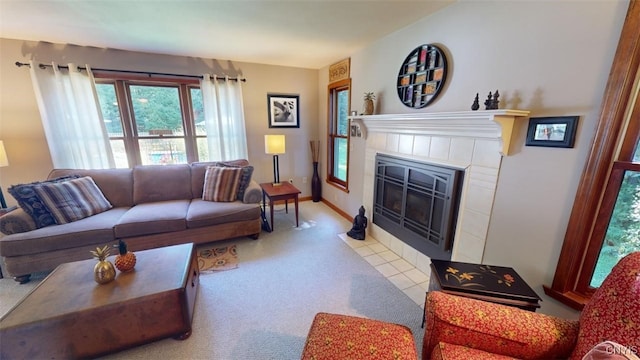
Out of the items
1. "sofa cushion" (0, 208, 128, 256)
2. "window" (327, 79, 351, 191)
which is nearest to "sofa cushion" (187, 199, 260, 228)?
"sofa cushion" (0, 208, 128, 256)

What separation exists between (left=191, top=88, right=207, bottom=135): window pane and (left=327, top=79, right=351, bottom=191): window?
1882mm

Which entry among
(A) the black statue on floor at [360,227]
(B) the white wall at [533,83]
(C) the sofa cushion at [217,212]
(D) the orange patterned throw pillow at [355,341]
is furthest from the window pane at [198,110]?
(D) the orange patterned throw pillow at [355,341]

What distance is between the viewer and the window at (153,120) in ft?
10.1

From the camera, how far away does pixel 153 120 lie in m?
3.29

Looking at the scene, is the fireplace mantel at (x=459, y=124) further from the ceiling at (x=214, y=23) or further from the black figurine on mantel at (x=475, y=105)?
the ceiling at (x=214, y=23)

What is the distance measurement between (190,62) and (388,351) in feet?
12.6

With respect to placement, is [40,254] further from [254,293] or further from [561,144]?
[561,144]

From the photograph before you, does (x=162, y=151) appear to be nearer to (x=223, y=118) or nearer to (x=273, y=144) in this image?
(x=223, y=118)

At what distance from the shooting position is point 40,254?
6.79 feet

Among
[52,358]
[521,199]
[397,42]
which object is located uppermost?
[397,42]

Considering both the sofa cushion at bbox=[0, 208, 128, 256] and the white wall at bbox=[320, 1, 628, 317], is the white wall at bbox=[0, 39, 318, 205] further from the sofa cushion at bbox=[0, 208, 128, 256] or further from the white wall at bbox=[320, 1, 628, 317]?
the white wall at bbox=[320, 1, 628, 317]

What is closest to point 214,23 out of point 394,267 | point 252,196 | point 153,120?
point 252,196

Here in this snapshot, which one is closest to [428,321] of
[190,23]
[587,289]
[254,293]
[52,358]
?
[587,289]

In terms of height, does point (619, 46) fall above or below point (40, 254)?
above
